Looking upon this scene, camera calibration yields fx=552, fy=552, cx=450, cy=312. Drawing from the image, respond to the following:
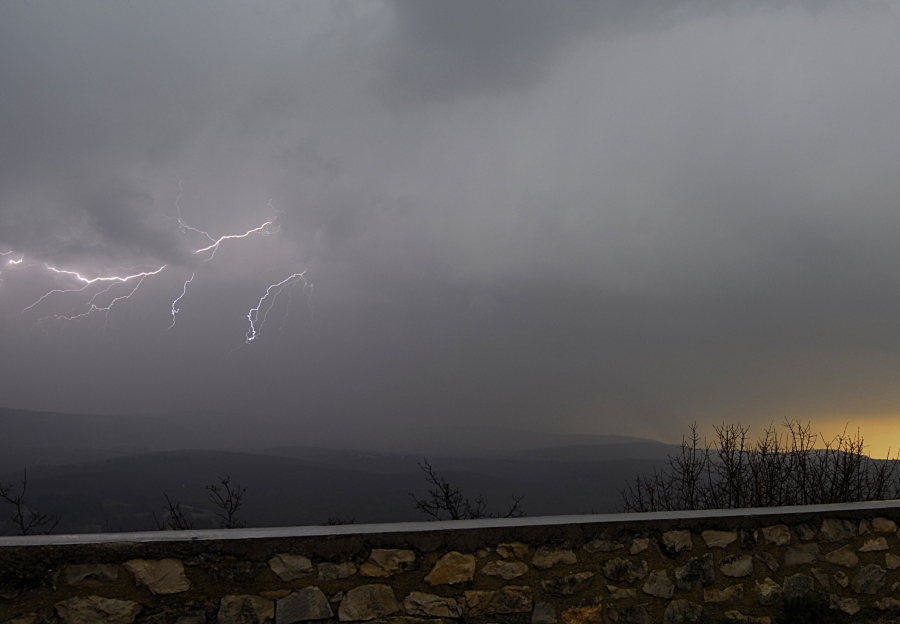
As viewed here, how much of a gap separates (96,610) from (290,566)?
81 centimetres

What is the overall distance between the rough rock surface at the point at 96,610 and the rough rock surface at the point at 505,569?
5.42 ft

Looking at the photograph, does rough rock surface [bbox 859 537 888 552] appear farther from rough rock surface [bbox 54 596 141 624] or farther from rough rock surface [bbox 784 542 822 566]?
rough rock surface [bbox 54 596 141 624]

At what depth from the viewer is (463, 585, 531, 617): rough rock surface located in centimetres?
287

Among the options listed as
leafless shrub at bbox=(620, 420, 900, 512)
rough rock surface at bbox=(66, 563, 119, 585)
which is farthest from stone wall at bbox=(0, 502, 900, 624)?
leafless shrub at bbox=(620, 420, 900, 512)

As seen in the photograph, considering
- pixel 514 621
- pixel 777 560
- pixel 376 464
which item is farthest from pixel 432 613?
pixel 376 464

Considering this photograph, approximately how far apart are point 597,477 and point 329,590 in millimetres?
138717

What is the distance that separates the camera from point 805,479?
29.2 feet

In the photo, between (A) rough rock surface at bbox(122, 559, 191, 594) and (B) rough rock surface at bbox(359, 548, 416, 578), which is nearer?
(A) rough rock surface at bbox(122, 559, 191, 594)

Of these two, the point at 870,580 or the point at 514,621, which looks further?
the point at 870,580

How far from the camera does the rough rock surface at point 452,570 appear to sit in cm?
283

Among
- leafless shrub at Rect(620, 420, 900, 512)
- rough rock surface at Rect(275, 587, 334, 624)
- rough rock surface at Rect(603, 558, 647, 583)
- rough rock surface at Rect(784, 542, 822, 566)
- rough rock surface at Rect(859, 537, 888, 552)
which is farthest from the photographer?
leafless shrub at Rect(620, 420, 900, 512)

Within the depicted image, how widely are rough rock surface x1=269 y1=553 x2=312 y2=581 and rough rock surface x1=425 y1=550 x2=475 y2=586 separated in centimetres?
61

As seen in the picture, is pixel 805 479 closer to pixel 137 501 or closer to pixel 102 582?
pixel 102 582

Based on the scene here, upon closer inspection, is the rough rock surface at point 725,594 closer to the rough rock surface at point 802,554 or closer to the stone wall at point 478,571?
the stone wall at point 478,571
